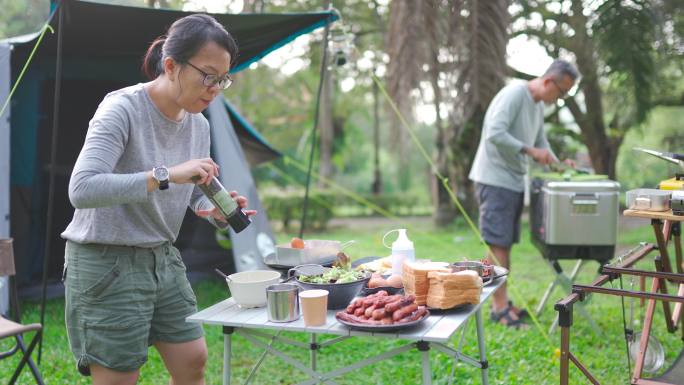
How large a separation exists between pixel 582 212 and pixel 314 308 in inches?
85.8

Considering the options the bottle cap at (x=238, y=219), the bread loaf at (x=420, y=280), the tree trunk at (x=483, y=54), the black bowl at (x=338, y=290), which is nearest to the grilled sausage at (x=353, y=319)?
the black bowl at (x=338, y=290)

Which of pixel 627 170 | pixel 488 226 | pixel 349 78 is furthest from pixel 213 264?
pixel 627 170

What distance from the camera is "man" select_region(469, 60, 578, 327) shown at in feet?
12.7

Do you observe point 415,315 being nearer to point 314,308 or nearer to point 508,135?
point 314,308

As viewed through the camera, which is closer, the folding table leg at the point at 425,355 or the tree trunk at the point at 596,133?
the folding table leg at the point at 425,355

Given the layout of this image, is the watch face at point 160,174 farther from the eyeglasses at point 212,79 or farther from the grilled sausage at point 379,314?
the grilled sausage at point 379,314

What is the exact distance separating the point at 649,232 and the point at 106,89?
6753 mm

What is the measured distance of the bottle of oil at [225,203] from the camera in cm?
179

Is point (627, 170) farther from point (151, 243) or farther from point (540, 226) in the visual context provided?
point (151, 243)

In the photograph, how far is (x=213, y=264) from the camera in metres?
5.71

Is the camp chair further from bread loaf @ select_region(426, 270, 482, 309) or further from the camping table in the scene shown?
bread loaf @ select_region(426, 270, 482, 309)

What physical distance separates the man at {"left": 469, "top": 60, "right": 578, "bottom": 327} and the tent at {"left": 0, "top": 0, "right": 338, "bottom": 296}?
1229mm

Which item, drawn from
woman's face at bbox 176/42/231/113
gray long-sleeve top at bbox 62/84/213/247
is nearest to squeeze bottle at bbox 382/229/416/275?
gray long-sleeve top at bbox 62/84/213/247

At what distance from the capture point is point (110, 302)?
1803mm
